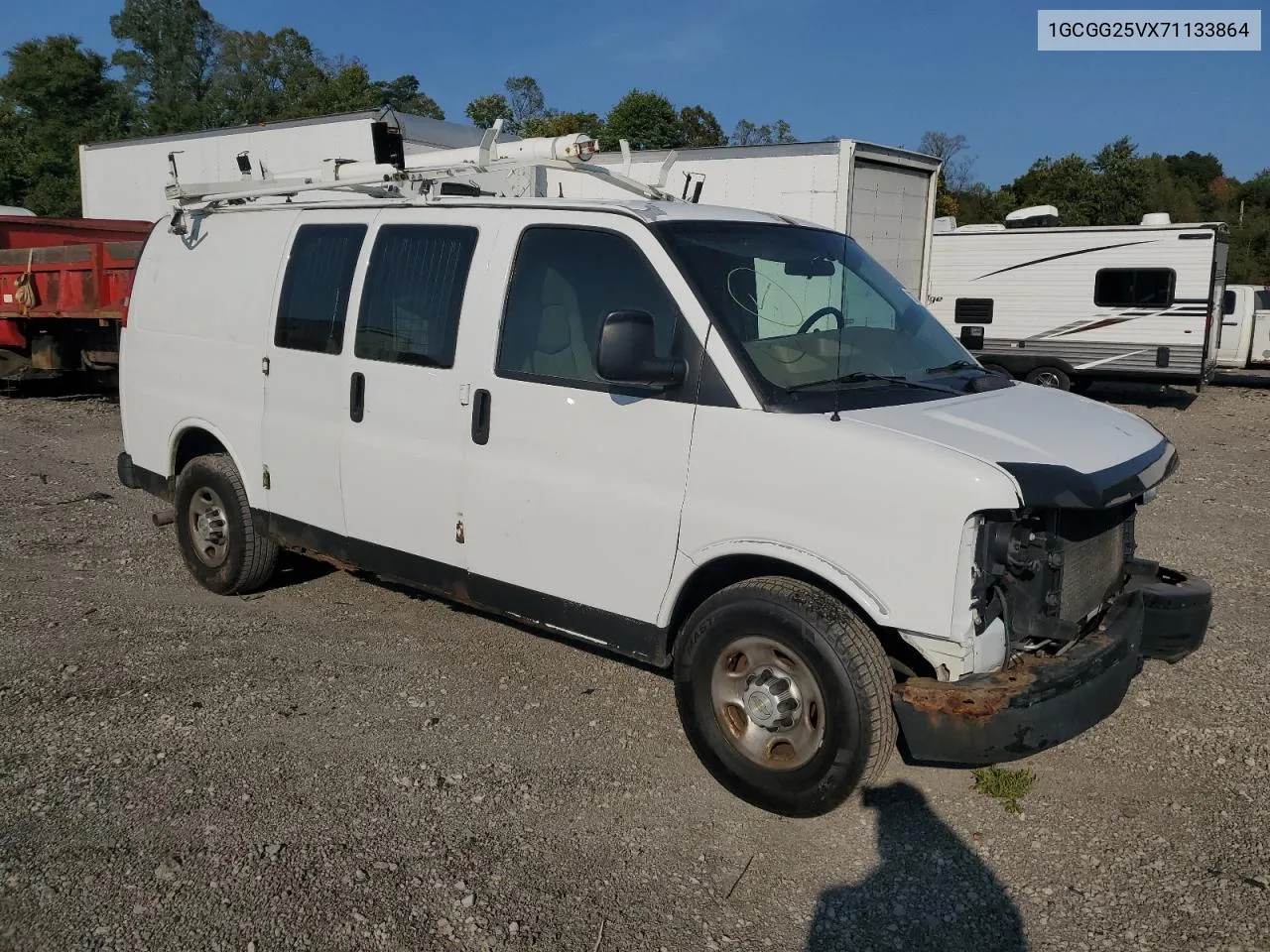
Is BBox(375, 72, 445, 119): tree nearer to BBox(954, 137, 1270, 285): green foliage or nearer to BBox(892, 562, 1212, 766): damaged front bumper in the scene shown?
BBox(954, 137, 1270, 285): green foliage

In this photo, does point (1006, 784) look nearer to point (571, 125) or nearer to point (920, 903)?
point (920, 903)

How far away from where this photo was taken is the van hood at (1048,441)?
3396 mm

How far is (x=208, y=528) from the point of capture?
6207mm

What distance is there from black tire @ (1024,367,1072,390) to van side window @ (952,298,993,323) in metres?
1.17

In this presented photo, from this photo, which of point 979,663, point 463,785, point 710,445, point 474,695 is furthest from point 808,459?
point 474,695

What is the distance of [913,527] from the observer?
341cm

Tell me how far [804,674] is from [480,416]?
1.77m

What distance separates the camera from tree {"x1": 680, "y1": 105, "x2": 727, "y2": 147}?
5447 cm

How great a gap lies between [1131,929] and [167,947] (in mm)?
2916

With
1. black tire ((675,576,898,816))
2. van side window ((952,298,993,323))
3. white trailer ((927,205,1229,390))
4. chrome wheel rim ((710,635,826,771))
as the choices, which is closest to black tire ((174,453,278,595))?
black tire ((675,576,898,816))

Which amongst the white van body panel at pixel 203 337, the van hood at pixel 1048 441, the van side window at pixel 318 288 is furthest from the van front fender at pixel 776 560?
the white van body panel at pixel 203 337

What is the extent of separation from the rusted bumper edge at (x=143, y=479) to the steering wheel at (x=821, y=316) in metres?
4.10

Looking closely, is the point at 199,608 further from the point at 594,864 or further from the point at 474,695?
the point at 594,864

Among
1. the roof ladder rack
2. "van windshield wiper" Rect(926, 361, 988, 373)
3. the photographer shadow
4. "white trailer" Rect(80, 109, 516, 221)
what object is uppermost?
"white trailer" Rect(80, 109, 516, 221)
